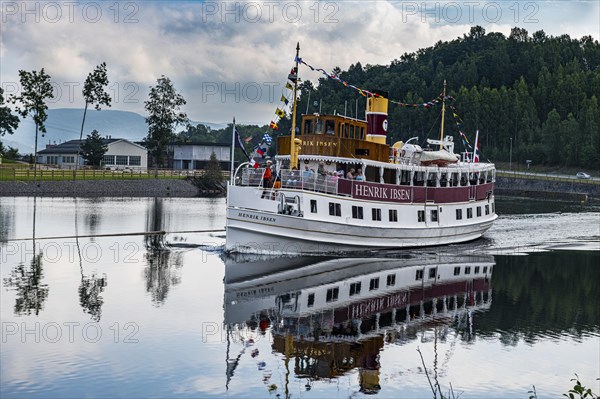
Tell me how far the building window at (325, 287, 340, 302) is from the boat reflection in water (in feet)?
0.11

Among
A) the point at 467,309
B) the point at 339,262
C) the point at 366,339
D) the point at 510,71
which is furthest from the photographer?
the point at 510,71

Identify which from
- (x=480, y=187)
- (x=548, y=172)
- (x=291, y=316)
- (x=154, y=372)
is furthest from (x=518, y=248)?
(x=548, y=172)

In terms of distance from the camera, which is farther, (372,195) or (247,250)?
(372,195)

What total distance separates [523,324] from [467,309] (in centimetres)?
292

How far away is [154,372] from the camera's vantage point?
2030cm

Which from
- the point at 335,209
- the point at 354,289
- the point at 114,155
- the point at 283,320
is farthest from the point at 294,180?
the point at 114,155

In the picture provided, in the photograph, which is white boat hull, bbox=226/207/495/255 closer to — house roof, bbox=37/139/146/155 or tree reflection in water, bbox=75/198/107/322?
tree reflection in water, bbox=75/198/107/322

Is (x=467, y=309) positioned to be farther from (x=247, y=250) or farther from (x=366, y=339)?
(x=247, y=250)

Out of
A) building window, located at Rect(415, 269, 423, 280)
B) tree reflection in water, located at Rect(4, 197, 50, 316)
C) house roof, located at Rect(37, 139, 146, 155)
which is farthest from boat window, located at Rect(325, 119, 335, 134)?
house roof, located at Rect(37, 139, 146, 155)

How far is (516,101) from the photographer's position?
148125 millimetres

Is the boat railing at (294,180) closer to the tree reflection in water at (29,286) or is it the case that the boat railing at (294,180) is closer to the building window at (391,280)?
the building window at (391,280)

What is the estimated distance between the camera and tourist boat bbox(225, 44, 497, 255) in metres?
38.2

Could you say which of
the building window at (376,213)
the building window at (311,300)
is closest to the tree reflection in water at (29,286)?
the building window at (311,300)

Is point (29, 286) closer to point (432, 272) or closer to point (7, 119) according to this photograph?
point (432, 272)
